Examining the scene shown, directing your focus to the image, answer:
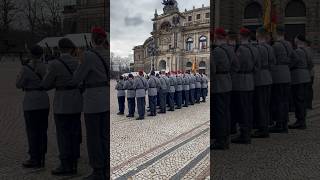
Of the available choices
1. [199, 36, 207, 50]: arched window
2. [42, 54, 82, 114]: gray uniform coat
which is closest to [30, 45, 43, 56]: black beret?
[42, 54, 82, 114]: gray uniform coat

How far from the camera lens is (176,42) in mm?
2270

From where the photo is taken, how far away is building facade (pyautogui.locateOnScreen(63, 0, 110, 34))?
7.47ft

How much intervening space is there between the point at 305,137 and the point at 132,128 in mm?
4694

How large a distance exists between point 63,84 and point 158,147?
1119 mm

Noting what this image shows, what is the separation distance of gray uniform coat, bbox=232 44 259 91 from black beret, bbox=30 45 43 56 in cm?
303

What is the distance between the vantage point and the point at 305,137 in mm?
6383

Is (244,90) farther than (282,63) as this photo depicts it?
No

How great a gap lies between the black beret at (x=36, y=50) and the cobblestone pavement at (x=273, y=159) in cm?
193

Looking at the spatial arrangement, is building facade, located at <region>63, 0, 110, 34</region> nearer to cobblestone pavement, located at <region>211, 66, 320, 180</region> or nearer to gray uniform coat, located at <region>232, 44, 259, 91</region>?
cobblestone pavement, located at <region>211, 66, 320, 180</region>

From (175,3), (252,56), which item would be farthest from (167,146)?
(252,56)

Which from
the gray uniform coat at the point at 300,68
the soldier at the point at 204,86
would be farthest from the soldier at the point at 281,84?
the soldier at the point at 204,86

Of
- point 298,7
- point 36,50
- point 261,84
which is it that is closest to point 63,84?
point 36,50

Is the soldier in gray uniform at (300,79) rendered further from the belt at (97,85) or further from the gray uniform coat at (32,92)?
the belt at (97,85)

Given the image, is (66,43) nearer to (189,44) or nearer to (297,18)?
(189,44)
